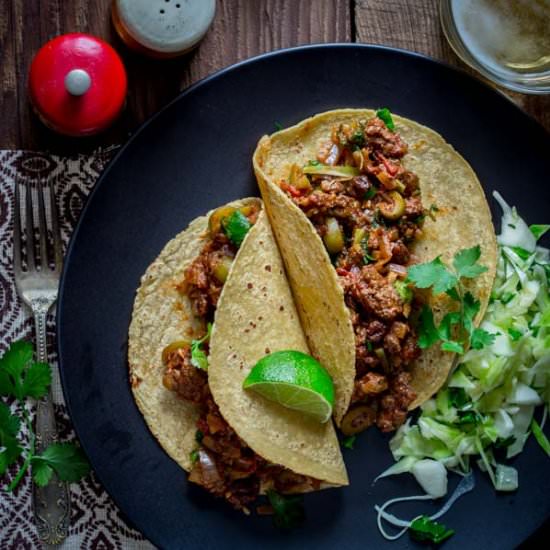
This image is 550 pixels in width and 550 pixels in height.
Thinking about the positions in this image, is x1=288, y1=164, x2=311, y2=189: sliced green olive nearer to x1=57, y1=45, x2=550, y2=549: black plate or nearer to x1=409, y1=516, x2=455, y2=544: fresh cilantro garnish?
x1=57, y1=45, x2=550, y2=549: black plate

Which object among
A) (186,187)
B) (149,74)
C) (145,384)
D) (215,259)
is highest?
(149,74)

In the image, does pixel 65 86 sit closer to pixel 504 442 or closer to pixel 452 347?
pixel 452 347

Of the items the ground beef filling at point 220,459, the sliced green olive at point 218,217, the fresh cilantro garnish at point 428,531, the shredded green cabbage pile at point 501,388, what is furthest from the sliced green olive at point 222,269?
the fresh cilantro garnish at point 428,531

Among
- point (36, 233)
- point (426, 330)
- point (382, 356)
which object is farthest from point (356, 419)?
point (36, 233)

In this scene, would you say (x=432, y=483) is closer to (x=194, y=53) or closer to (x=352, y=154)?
(x=352, y=154)

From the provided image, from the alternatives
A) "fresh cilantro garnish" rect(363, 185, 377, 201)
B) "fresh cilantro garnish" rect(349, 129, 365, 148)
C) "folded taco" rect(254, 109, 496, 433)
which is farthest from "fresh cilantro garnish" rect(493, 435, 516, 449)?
"fresh cilantro garnish" rect(349, 129, 365, 148)

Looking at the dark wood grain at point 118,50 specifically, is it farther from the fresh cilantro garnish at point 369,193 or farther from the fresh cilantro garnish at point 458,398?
the fresh cilantro garnish at point 458,398

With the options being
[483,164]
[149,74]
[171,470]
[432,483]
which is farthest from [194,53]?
[432,483]
